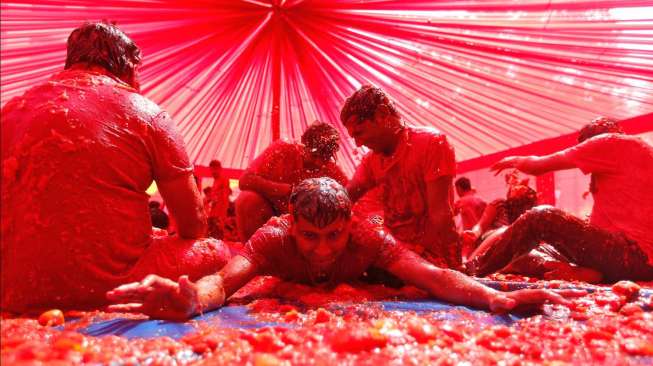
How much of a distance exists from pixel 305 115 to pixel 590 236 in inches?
160

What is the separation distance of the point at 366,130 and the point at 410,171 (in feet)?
1.28

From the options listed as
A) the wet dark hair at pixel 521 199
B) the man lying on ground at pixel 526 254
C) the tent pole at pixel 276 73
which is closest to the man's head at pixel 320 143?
the man lying on ground at pixel 526 254

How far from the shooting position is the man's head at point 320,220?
2084 millimetres

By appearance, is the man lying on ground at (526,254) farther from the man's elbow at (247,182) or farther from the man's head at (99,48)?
the man's head at (99,48)

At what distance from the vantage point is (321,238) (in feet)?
6.93

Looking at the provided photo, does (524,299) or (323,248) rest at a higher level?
(323,248)

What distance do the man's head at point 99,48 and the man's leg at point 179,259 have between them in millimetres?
767

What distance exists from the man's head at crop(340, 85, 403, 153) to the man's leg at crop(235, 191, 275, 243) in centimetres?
99

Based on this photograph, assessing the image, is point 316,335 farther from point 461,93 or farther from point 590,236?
point 461,93

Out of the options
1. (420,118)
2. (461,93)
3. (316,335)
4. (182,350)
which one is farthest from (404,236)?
(420,118)

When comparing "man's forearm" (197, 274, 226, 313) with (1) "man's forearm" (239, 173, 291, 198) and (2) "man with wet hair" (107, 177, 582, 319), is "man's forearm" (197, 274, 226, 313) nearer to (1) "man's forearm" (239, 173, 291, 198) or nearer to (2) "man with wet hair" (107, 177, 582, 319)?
(2) "man with wet hair" (107, 177, 582, 319)

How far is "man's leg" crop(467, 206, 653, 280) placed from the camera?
10.5ft

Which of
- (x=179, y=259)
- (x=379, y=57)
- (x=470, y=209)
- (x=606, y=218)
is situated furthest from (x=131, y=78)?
(x=470, y=209)

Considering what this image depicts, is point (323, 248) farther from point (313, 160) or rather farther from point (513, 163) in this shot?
point (513, 163)
